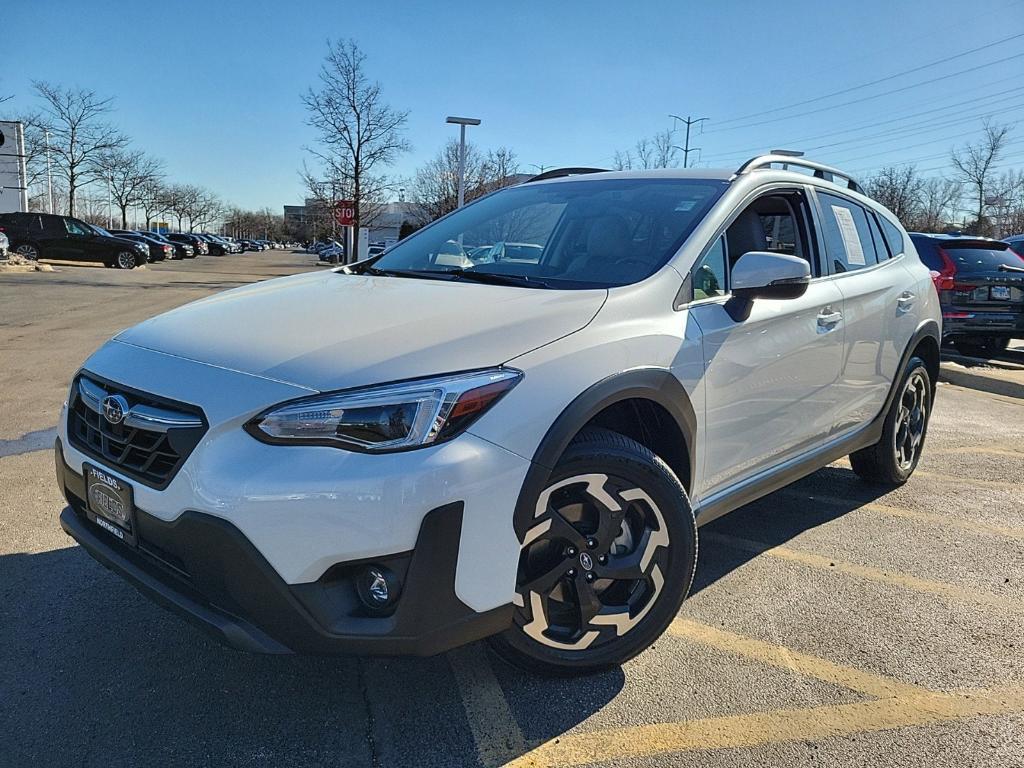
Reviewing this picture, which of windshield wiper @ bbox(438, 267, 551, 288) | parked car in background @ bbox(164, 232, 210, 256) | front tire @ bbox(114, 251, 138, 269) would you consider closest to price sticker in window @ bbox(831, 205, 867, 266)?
windshield wiper @ bbox(438, 267, 551, 288)

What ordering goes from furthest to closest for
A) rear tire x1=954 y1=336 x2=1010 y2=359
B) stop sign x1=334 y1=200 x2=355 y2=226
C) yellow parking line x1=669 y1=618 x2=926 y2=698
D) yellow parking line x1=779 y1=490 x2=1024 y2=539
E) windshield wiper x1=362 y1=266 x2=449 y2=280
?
1. stop sign x1=334 y1=200 x2=355 y2=226
2. rear tire x1=954 y1=336 x2=1010 y2=359
3. yellow parking line x1=779 y1=490 x2=1024 y2=539
4. windshield wiper x1=362 y1=266 x2=449 y2=280
5. yellow parking line x1=669 y1=618 x2=926 y2=698

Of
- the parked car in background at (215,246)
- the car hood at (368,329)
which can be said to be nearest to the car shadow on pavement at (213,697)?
the car hood at (368,329)

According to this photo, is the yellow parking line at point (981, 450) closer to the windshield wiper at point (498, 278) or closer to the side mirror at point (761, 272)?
the side mirror at point (761, 272)

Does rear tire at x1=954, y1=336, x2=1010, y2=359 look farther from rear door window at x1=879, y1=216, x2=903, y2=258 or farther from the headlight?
the headlight

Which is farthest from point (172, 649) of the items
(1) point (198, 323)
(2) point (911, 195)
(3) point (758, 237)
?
(2) point (911, 195)

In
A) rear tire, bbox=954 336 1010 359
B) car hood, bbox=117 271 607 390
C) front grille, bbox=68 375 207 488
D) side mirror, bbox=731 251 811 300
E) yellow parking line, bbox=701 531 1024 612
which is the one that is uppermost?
side mirror, bbox=731 251 811 300

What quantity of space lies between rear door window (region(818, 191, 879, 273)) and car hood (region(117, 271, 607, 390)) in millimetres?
1773

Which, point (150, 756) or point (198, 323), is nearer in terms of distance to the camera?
point (150, 756)

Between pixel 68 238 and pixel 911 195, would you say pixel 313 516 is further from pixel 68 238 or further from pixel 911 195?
pixel 911 195

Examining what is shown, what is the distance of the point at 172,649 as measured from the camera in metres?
2.64

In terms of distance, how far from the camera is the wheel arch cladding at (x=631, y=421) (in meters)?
2.12

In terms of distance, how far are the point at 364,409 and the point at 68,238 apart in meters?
29.7

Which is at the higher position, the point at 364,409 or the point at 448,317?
the point at 448,317

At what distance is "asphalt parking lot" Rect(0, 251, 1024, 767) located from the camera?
7.22 feet
